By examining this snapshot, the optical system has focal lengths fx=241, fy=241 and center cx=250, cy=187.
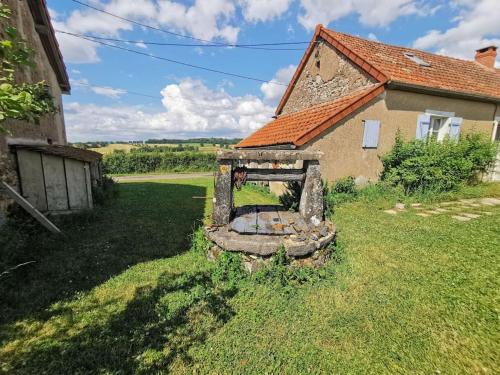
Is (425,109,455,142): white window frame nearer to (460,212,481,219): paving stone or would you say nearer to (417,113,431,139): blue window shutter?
(417,113,431,139): blue window shutter

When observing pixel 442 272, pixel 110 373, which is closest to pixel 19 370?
pixel 110 373

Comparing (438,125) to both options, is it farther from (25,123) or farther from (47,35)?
(47,35)

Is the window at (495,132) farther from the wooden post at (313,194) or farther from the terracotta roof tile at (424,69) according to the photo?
the wooden post at (313,194)

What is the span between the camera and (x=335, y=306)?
3100mm

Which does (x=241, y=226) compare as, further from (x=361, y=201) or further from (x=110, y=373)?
(x=361, y=201)

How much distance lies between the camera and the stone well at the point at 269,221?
12.0 feet

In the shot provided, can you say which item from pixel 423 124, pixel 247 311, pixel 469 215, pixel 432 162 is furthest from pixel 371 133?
pixel 247 311

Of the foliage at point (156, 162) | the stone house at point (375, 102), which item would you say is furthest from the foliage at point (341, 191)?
the foliage at point (156, 162)

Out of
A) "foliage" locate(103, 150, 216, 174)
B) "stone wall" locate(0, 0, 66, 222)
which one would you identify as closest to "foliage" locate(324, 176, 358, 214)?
"stone wall" locate(0, 0, 66, 222)

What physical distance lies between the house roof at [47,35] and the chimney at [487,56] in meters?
19.3

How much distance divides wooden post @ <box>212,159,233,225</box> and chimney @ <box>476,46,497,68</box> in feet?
53.5

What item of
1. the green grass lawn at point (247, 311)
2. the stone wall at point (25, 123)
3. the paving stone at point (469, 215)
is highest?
the stone wall at point (25, 123)

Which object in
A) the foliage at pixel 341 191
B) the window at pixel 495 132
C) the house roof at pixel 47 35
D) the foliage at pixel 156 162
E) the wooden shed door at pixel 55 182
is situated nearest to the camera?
the wooden shed door at pixel 55 182

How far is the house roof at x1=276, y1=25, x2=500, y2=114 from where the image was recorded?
318 inches
